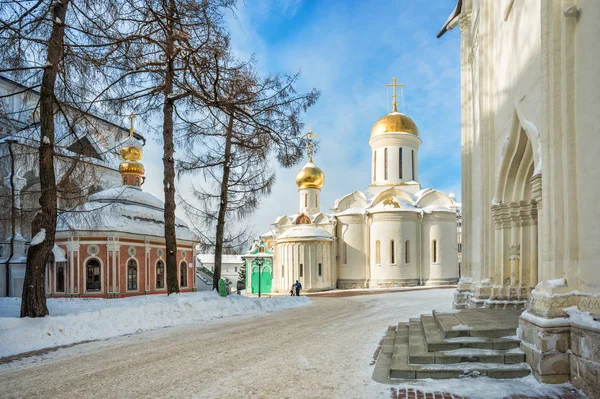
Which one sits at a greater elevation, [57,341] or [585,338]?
[585,338]

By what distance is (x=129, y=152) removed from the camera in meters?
26.2

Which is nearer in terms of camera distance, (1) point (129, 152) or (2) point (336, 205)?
(1) point (129, 152)

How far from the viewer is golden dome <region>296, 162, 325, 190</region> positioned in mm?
41059

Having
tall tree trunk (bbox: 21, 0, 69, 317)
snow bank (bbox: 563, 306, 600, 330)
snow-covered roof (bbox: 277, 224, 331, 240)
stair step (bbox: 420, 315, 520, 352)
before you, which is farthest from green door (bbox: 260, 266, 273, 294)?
snow bank (bbox: 563, 306, 600, 330)

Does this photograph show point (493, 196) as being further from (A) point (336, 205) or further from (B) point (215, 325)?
(A) point (336, 205)

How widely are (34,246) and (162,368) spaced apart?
198 inches

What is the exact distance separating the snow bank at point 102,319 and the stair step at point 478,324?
22.4ft

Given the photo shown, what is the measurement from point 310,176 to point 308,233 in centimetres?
869

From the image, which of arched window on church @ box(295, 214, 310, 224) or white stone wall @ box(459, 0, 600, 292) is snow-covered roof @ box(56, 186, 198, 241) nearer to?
arched window on church @ box(295, 214, 310, 224)

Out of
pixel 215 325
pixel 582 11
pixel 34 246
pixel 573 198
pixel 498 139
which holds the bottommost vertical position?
pixel 215 325

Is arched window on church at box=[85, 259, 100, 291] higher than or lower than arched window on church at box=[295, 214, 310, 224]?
lower

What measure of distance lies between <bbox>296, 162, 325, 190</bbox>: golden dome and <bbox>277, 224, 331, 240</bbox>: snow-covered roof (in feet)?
23.1

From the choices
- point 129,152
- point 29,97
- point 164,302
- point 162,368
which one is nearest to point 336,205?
point 129,152

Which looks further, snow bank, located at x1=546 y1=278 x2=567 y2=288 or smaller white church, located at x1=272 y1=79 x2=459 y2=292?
smaller white church, located at x1=272 y1=79 x2=459 y2=292
